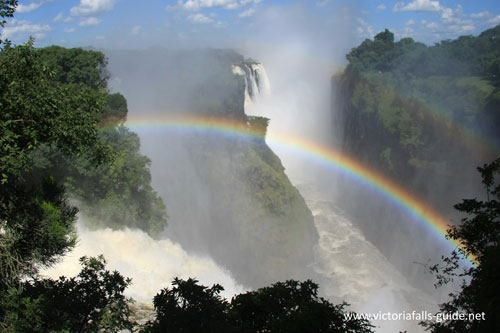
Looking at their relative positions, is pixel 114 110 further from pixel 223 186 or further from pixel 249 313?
pixel 249 313

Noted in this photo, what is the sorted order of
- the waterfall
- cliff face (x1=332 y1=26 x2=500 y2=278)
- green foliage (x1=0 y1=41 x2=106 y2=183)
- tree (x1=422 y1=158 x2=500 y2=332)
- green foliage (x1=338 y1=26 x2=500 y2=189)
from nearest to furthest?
tree (x1=422 y1=158 x2=500 y2=332), green foliage (x1=0 y1=41 x2=106 y2=183), cliff face (x1=332 y1=26 x2=500 y2=278), green foliage (x1=338 y1=26 x2=500 y2=189), the waterfall

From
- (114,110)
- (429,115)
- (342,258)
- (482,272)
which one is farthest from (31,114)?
(429,115)

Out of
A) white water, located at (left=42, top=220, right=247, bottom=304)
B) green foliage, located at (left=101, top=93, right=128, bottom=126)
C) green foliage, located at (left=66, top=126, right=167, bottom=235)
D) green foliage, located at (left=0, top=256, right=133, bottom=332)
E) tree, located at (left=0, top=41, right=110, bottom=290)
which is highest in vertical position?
green foliage, located at (left=101, top=93, right=128, bottom=126)

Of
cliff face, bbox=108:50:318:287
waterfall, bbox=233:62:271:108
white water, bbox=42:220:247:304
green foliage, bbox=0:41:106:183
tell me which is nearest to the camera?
green foliage, bbox=0:41:106:183

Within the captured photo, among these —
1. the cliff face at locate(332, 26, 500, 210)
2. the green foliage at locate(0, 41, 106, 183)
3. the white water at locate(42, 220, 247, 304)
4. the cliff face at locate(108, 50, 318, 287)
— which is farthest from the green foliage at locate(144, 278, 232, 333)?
the cliff face at locate(332, 26, 500, 210)

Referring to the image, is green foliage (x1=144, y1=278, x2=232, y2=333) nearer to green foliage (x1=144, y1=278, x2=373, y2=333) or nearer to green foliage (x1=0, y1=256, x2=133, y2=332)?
green foliage (x1=144, y1=278, x2=373, y2=333)

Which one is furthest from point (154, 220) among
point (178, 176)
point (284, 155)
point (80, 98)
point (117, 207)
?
point (284, 155)

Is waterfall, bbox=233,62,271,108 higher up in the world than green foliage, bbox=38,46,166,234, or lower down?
higher up
